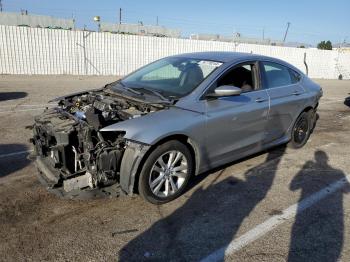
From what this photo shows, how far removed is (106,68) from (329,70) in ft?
62.2

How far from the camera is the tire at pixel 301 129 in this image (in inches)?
252

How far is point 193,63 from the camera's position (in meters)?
5.20

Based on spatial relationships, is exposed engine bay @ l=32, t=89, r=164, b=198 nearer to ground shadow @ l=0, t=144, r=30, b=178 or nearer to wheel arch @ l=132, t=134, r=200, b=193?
wheel arch @ l=132, t=134, r=200, b=193

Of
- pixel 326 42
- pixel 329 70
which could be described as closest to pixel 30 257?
pixel 329 70

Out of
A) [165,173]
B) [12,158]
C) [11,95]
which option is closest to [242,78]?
[165,173]

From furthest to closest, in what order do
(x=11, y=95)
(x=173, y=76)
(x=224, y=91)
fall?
1. (x=11, y=95)
2. (x=173, y=76)
3. (x=224, y=91)

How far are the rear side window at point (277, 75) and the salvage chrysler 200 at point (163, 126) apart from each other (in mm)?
28

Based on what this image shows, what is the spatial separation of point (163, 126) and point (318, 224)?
6.50 feet

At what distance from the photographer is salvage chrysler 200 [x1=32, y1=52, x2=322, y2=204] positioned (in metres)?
3.93

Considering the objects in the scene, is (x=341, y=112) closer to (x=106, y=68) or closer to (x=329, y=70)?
(x=106, y=68)

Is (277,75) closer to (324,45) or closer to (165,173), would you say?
(165,173)

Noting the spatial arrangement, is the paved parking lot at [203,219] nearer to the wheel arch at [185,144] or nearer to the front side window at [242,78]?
the wheel arch at [185,144]

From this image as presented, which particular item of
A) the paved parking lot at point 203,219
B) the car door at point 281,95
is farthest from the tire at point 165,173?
the car door at point 281,95

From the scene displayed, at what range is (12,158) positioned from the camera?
5.57 meters
